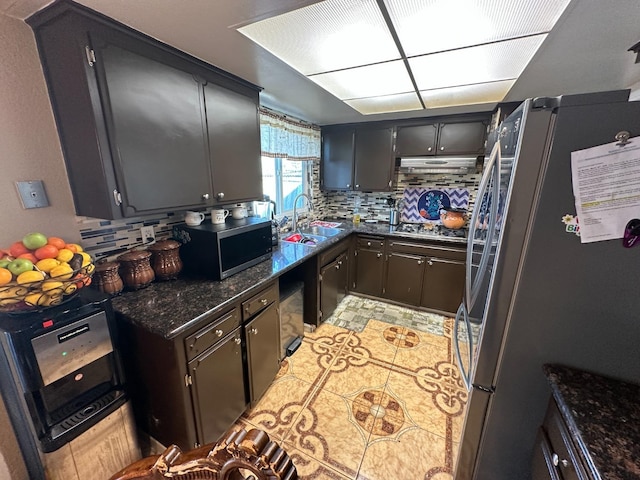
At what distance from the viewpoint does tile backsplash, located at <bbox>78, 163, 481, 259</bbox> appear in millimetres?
1400

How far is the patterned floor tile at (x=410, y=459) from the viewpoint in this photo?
4.41 feet

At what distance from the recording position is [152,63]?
1.25 meters

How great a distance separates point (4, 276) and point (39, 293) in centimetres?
11

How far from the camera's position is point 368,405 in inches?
68.9

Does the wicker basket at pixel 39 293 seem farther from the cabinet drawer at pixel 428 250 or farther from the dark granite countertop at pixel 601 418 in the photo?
the cabinet drawer at pixel 428 250

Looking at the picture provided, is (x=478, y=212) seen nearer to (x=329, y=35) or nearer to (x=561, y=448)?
(x=561, y=448)

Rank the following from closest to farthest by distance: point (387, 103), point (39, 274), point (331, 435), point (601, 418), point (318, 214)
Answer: point (601, 418), point (39, 274), point (331, 435), point (387, 103), point (318, 214)

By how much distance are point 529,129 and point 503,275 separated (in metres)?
0.50

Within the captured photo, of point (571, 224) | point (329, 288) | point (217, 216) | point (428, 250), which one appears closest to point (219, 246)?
point (217, 216)

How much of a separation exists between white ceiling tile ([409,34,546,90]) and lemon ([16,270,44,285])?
1979 millimetres

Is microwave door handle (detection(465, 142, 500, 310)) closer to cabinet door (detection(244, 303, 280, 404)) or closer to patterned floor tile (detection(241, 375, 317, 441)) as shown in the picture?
cabinet door (detection(244, 303, 280, 404))

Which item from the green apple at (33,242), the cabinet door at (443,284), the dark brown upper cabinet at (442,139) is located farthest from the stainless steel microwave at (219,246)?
the dark brown upper cabinet at (442,139)

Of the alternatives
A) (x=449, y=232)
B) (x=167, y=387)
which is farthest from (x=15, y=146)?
(x=449, y=232)

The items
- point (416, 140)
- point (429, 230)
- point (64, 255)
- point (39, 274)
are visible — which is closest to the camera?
point (39, 274)
